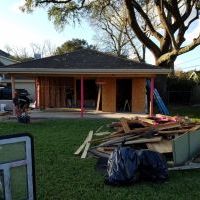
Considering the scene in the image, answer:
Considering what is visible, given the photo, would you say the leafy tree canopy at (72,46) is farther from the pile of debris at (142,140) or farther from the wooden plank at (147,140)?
the wooden plank at (147,140)

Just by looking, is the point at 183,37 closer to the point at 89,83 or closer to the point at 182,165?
the point at 89,83

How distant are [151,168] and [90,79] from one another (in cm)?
1973

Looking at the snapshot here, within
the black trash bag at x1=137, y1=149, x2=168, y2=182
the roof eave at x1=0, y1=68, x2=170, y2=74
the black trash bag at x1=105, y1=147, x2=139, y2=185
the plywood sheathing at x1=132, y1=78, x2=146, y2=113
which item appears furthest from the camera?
the plywood sheathing at x1=132, y1=78, x2=146, y2=113

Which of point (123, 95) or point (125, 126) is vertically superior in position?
point (123, 95)

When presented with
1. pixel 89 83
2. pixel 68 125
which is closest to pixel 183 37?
pixel 89 83

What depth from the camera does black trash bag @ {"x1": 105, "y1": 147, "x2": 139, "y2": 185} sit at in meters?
8.47

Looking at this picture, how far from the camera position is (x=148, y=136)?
476 inches

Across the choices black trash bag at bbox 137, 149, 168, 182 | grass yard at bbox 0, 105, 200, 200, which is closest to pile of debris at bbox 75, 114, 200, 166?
grass yard at bbox 0, 105, 200, 200

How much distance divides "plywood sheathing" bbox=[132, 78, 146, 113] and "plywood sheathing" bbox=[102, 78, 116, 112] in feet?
4.13

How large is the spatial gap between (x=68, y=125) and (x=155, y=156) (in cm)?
1066

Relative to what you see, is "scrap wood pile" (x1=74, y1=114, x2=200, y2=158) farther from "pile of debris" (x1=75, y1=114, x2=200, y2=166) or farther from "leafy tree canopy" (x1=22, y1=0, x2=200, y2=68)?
"leafy tree canopy" (x1=22, y1=0, x2=200, y2=68)

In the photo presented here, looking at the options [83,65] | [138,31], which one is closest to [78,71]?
[83,65]

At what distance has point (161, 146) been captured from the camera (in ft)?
36.9

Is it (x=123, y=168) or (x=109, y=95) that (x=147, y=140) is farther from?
(x=109, y=95)
